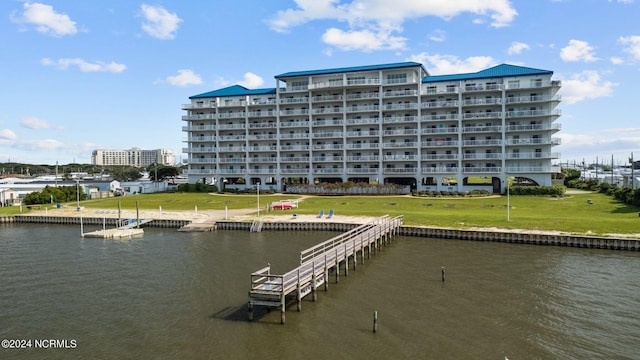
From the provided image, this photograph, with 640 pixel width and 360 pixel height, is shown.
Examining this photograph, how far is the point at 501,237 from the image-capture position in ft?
146

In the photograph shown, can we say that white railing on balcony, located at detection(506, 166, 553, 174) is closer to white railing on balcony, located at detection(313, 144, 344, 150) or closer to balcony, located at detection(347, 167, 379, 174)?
balcony, located at detection(347, 167, 379, 174)

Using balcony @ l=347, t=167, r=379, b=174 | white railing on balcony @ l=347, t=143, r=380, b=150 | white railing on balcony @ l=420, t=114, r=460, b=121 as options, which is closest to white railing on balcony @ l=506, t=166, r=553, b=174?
white railing on balcony @ l=420, t=114, r=460, b=121

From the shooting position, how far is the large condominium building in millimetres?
84688

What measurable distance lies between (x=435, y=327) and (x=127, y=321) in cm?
1645

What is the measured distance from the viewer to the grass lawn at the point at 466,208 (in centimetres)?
4681

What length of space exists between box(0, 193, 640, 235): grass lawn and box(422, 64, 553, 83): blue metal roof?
84.3 ft

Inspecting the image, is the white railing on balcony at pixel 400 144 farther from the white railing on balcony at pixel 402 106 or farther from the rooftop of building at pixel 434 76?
the rooftop of building at pixel 434 76

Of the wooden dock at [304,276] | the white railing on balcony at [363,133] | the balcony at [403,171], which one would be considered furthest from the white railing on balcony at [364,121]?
the wooden dock at [304,276]

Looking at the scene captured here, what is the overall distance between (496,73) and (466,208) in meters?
36.9

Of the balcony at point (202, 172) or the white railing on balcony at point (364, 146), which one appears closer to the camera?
the white railing on balcony at point (364, 146)

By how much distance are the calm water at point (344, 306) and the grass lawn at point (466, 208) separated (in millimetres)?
7501

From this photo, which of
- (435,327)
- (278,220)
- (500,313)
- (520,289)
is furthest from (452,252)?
(278,220)

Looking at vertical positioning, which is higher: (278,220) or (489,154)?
(489,154)

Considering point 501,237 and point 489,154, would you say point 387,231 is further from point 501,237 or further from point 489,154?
point 489,154
